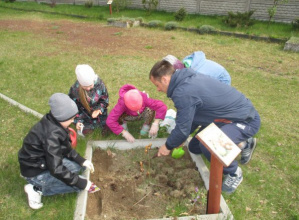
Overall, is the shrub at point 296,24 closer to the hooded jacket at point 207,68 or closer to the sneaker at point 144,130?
the hooded jacket at point 207,68

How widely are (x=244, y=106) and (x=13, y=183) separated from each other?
2751 mm

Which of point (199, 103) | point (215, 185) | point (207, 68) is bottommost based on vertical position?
point (215, 185)

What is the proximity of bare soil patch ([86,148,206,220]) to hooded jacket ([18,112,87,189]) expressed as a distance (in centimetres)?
35

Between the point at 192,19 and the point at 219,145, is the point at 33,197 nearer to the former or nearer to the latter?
the point at 219,145

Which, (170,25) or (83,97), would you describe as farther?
(170,25)

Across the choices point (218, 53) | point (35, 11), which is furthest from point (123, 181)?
point (35, 11)

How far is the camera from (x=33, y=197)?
2676mm

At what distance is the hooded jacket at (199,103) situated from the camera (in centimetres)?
263

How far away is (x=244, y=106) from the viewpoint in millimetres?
2959

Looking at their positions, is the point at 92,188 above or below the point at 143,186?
above

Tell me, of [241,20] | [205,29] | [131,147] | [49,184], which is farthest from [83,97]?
[241,20]

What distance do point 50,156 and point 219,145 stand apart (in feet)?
5.04

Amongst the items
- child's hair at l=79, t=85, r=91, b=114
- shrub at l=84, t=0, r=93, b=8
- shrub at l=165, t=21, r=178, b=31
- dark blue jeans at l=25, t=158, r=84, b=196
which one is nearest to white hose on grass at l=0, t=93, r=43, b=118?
child's hair at l=79, t=85, r=91, b=114

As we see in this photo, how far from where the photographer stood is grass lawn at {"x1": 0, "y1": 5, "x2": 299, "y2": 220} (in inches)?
115
